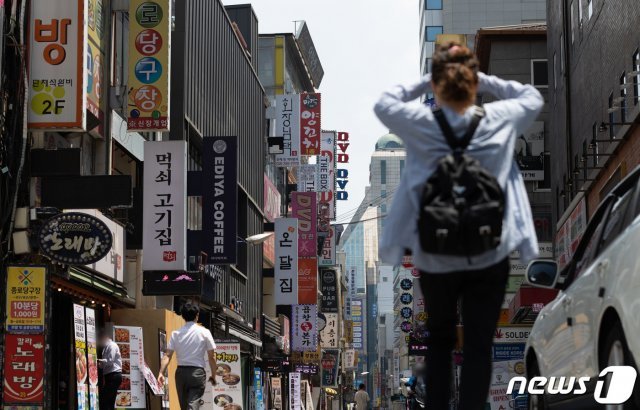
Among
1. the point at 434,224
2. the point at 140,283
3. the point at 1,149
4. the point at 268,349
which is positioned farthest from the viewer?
the point at 268,349

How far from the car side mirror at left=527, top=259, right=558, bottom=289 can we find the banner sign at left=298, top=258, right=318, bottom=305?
1650 inches

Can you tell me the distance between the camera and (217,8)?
120 ft

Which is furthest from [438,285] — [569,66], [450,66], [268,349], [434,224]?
[268,349]

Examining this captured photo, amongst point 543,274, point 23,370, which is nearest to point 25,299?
point 23,370

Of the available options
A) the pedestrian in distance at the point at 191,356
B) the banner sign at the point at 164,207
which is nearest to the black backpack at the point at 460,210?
the pedestrian in distance at the point at 191,356

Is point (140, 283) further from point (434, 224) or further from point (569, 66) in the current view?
point (434, 224)

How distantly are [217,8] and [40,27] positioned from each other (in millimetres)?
19124

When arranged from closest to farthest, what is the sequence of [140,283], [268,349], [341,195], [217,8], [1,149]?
[1,149] → [140,283] → [217,8] → [268,349] → [341,195]

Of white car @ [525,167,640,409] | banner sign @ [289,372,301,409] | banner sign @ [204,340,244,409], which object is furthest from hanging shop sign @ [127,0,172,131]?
banner sign @ [289,372,301,409]

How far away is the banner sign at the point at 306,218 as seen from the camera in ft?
162

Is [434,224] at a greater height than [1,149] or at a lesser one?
lesser

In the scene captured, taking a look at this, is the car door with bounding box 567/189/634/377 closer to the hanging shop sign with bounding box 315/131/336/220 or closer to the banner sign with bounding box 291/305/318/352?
the banner sign with bounding box 291/305/318/352

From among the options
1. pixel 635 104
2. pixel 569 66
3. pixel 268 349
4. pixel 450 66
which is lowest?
pixel 268 349

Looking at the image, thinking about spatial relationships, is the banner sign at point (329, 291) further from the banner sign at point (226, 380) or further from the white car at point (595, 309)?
the white car at point (595, 309)
